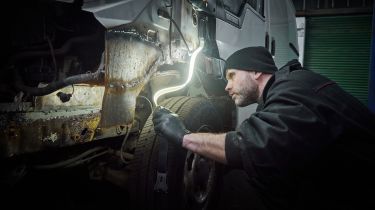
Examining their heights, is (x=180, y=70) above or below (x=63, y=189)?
above

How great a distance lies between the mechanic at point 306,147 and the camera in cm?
147

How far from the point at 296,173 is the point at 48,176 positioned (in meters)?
2.09

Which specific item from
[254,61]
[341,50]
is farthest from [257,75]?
[341,50]

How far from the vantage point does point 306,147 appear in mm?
1462

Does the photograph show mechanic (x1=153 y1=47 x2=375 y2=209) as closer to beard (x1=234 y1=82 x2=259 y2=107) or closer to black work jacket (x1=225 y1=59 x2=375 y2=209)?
black work jacket (x1=225 y1=59 x2=375 y2=209)

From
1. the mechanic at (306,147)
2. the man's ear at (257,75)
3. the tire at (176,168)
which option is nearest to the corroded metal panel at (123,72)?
the tire at (176,168)

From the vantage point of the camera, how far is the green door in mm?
9930

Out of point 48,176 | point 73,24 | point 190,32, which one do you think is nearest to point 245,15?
point 190,32

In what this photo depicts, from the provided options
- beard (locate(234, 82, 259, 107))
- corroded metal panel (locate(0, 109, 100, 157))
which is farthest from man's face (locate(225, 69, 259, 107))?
corroded metal panel (locate(0, 109, 100, 157))

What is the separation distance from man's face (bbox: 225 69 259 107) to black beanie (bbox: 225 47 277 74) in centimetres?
6

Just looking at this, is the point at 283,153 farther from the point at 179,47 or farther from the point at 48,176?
the point at 48,176

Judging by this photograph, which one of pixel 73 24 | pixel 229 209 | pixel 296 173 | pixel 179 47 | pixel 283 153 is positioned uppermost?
pixel 73 24

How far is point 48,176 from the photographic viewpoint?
8.63ft

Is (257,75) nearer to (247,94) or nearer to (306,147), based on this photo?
(247,94)
